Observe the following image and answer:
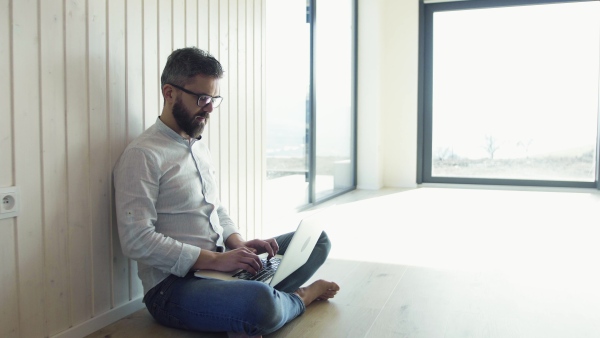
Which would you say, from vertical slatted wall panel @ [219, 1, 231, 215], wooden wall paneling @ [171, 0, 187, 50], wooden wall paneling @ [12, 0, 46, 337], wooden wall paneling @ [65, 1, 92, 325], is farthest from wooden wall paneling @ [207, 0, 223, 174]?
wooden wall paneling @ [12, 0, 46, 337]

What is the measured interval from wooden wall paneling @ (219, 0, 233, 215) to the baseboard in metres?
0.70

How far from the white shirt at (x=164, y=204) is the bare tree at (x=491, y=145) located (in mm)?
5157

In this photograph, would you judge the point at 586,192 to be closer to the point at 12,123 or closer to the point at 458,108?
the point at 458,108

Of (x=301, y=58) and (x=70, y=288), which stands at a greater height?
(x=301, y=58)

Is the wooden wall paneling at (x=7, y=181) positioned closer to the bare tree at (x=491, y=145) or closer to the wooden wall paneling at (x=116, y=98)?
the wooden wall paneling at (x=116, y=98)

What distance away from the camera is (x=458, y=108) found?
666cm

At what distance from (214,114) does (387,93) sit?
455cm

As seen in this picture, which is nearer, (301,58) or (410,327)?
(410,327)

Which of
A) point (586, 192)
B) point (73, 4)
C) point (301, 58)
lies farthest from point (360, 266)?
point (586, 192)

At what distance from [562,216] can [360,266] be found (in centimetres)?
241

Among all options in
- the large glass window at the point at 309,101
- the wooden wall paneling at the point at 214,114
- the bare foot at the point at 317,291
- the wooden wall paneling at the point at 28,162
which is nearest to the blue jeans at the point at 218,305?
the bare foot at the point at 317,291

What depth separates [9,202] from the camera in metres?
1.51

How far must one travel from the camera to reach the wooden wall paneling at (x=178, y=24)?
2.19 meters

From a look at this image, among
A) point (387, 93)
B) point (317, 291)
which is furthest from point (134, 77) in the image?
point (387, 93)
